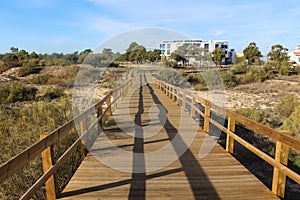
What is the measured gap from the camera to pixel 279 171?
3.38 m

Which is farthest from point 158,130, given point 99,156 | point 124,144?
point 99,156

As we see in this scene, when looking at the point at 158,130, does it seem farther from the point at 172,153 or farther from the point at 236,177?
the point at 236,177

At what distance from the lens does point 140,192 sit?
354cm

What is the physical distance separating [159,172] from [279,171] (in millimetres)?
1726

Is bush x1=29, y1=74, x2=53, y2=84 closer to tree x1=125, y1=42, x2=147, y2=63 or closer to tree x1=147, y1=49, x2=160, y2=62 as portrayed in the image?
tree x1=125, y1=42, x2=147, y2=63

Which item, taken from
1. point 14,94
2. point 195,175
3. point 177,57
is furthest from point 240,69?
point 195,175

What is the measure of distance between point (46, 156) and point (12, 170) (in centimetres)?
95

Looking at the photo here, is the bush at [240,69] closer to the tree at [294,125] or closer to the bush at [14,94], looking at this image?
the bush at [14,94]

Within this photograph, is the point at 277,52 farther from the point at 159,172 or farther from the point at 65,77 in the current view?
the point at 159,172

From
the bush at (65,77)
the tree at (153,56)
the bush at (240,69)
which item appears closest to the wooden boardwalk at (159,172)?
the bush at (65,77)

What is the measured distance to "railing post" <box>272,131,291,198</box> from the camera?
3.29 metres

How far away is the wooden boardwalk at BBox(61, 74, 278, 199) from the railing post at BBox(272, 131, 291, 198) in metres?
0.10

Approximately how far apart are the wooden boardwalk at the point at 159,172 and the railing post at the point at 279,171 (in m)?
0.10

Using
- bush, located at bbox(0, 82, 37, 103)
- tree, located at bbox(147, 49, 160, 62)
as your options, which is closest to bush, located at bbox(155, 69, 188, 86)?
bush, located at bbox(0, 82, 37, 103)
